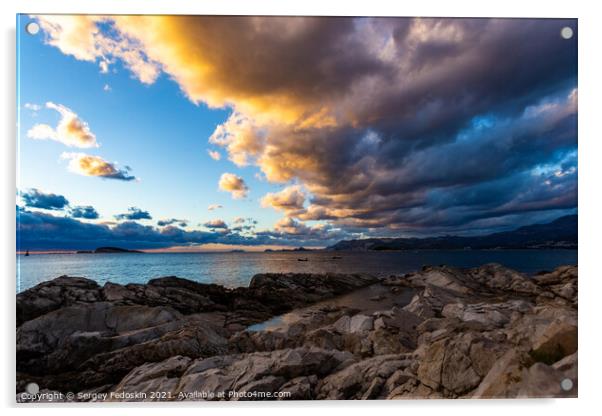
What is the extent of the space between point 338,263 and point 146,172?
3210 millimetres

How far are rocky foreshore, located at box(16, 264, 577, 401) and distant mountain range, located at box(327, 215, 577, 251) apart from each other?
39cm

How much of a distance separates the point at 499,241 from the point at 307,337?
10.6 feet

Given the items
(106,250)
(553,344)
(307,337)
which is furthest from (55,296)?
(553,344)

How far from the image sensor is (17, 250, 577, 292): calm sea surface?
396cm

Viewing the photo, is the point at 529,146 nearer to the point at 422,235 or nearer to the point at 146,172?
the point at 422,235

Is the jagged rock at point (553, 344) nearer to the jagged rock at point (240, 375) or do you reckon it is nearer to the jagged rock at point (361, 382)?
the jagged rock at point (361, 382)

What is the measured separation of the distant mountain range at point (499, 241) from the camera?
154 inches

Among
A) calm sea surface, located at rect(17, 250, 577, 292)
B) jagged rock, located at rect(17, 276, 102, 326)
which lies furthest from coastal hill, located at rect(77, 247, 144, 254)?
jagged rock, located at rect(17, 276, 102, 326)

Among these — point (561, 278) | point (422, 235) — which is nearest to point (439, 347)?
point (422, 235)

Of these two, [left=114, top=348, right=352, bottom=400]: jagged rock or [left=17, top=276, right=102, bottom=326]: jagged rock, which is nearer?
[left=114, top=348, right=352, bottom=400]: jagged rock

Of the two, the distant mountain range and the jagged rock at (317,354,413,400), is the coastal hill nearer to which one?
the distant mountain range

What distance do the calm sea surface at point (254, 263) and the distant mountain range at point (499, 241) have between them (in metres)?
0.09

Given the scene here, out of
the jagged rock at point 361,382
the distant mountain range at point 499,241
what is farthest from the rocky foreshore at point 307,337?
the distant mountain range at point 499,241

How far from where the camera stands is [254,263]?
4.21 meters
